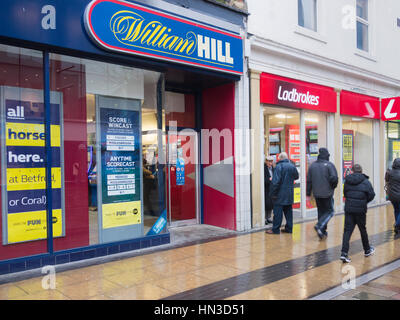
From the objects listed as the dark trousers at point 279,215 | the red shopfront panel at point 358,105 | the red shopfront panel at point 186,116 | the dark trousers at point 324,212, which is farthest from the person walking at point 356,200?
the red shopfront panel at point 358,105

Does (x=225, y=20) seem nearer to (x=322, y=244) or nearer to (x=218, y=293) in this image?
(x=322, y=244)

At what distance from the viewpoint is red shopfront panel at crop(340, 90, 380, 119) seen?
1098 centimetres

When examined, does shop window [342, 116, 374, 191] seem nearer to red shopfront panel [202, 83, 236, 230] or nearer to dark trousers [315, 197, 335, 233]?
dark trousers [315, 197, 335, 233]

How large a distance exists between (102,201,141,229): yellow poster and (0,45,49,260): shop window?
1.06m

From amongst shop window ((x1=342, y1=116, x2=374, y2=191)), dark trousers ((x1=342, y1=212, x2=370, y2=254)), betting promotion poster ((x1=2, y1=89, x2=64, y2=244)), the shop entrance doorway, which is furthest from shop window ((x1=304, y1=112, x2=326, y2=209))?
betting promotion poster ((x1=2, y1=89, x2=64, y2=244))

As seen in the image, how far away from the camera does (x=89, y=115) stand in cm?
622

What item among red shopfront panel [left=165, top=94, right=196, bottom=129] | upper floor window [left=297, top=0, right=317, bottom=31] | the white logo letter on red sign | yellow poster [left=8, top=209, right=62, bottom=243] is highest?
upper floor window [left=297, top=0, right=317, bottom=31]

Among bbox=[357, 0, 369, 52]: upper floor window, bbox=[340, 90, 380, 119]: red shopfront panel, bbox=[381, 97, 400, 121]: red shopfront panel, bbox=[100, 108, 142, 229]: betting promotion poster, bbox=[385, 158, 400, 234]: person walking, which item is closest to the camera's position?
bbox=[100, 108, 142, 229]: betting promotion poster

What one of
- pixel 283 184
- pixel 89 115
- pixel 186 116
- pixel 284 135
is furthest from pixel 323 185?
pixel 89 115

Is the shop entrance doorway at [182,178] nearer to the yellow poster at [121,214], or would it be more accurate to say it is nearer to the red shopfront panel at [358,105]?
the yellow poster at [121,214]

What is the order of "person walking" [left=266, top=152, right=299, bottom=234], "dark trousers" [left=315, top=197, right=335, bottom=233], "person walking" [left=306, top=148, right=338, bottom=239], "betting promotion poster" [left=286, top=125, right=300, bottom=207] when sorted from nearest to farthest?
"person walking" [left=306, top=148, right=338, bottom=239] < "dark trousers" [left=315, top=197, right=335, bottom=233] < "person walking" [left=266, top=152, right=299, bottom=234] < "betting promotion poster" [left=286, top=125, right=300, bottom=207]

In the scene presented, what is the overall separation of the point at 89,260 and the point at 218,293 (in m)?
2.56
